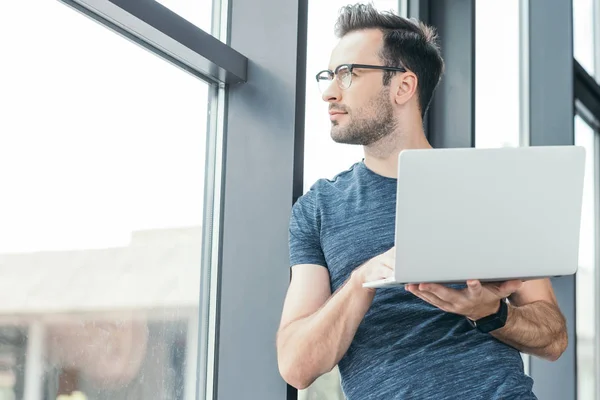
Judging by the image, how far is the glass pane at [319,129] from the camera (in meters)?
1.99

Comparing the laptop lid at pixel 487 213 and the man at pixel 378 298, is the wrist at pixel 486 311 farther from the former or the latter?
the laptop lid at pixel 487 213

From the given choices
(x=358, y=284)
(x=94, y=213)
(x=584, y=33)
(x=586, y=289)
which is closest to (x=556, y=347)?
(x=358, y=284)

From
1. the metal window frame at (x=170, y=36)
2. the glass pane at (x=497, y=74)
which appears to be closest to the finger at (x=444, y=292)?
the metal window frame at (x=170, y=36)

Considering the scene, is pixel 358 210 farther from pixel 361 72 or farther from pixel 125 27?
pixel 125 27

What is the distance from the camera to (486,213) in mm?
1282

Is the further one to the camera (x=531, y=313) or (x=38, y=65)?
(x=531, y=313)

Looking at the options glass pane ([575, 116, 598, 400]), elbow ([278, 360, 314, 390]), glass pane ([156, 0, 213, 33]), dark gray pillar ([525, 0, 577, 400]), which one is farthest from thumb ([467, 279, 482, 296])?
glass pane ([575, 116, 598, 400])

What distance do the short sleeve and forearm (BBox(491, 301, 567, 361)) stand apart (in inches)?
15.0

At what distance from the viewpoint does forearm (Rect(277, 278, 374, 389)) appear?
1466 mm

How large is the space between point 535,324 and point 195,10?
0.98 meters

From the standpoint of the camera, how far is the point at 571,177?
132cm

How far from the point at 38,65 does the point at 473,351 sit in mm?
957

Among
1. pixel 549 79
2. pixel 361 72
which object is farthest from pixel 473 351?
pixel 549 79

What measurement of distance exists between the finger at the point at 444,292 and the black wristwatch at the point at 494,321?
139mm
